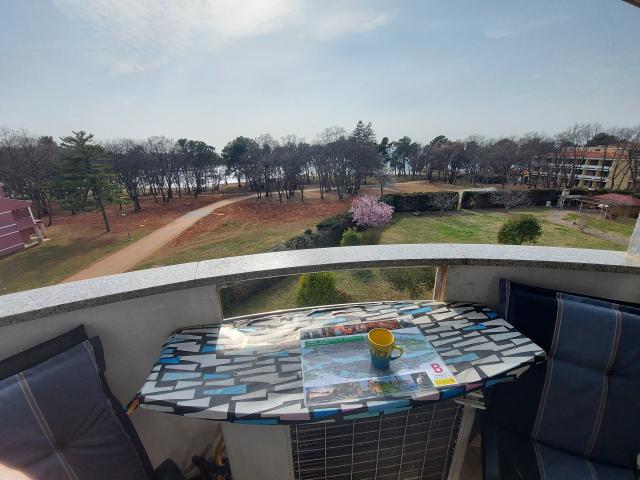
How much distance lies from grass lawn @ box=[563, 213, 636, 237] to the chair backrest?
2159cm

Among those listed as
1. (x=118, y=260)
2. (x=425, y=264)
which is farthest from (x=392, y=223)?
(x=425, y=264)

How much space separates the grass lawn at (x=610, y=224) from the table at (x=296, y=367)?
20.0 metres

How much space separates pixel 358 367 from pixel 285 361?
372mm

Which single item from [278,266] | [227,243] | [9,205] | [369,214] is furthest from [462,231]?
[9,205]

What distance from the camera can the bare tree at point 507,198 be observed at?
2048cm

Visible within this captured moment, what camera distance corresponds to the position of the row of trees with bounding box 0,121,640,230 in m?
19.2

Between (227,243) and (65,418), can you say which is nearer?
(65,418)

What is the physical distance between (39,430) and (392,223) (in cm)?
1675

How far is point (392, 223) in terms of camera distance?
55.3 ft

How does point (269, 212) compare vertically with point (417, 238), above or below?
above

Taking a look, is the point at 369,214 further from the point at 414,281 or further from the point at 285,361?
the point at 285,361

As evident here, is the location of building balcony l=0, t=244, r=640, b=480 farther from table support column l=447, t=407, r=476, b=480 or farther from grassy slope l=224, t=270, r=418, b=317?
grassy slope l=224, t=270, r=418, b=317

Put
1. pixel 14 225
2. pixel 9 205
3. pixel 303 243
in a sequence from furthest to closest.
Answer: pixel 14 225 → pixel 9 205 → pixel 303 243

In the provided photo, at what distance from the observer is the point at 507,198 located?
20.5 m
